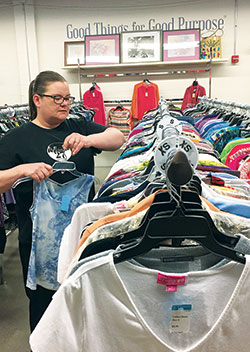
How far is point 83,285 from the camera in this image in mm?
718

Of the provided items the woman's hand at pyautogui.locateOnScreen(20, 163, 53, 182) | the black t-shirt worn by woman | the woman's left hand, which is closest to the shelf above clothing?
the black t-shirt worn by woman

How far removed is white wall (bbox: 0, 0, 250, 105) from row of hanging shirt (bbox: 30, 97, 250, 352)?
5546 millimetres

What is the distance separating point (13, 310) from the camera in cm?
243

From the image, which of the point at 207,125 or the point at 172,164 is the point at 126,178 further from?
the point at 207,125

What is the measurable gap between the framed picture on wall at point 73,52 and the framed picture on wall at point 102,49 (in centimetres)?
17

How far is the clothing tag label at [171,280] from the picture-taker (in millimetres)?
763

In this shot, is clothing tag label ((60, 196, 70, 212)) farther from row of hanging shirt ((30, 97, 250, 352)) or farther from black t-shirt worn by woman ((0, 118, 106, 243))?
row of hanging shirt ((30, 97, 250, 352))

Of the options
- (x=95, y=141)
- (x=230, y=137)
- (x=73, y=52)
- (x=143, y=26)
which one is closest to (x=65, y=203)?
(x=95, y=141)

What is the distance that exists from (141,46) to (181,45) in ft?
2.27

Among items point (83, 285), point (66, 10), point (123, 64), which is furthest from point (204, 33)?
point (83, 285)

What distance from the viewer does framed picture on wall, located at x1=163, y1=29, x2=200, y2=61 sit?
5555 millimetres

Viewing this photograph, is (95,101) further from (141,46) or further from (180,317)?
(180,317)

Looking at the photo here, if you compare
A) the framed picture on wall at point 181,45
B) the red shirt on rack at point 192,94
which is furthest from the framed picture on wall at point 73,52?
the red shirt on rack at point 192,94

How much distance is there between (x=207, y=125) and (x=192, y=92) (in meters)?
3.41
